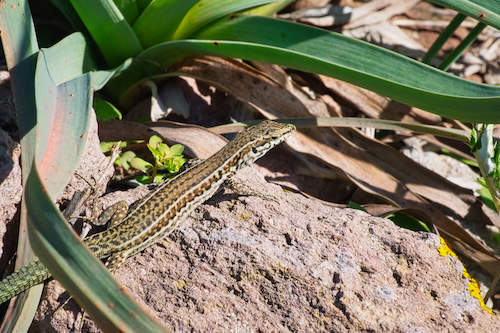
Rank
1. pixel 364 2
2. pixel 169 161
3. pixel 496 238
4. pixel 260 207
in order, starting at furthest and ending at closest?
pixel 364 2 → pixel 496 238 → pixel 169 161 → pixel 260 207

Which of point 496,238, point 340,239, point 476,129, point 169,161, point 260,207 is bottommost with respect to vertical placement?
point 496,238

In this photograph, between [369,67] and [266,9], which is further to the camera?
[266,9]

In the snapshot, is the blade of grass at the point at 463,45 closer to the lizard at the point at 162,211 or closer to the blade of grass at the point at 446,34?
the blade of grass at the point at 446,34

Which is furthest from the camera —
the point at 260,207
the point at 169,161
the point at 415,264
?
the point at 169,161

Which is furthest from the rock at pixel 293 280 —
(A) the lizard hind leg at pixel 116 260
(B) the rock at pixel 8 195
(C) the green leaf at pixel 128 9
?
(C) the green leaf at pixel 128 9

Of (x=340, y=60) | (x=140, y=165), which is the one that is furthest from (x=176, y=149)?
(x=340, y=60)

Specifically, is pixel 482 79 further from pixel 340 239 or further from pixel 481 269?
pixel 340 239

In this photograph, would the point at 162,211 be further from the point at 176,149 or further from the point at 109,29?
the point at 109,29

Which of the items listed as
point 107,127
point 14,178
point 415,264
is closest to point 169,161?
point 107,127
